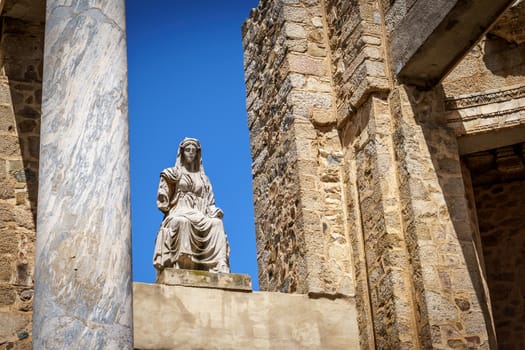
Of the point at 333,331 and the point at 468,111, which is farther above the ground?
the point at 468,111

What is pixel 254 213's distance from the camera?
458 inches

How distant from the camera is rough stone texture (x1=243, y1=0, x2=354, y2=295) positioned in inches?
393

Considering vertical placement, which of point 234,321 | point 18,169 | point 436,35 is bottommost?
point 234,321

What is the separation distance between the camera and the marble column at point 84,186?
5883 mm

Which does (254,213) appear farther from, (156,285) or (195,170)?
(156,285)

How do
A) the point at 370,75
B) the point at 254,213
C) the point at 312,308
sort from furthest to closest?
the point at 254,213 < the point at 370,75 < the point at 312,308

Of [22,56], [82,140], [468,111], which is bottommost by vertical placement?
[82,140]

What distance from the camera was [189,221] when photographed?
906 centimetres

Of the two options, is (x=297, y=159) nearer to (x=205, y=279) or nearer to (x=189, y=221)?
(x=189, y=221)

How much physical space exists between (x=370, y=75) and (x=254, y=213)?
2.52 meters

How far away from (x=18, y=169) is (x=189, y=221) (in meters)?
1.92

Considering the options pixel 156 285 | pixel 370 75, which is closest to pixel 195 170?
pixel 156 285

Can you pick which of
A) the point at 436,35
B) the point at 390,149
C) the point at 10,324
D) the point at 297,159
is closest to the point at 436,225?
the point at 390,149

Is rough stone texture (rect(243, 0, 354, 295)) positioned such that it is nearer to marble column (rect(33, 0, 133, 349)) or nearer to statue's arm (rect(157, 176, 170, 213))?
statue's arm (rect(157, 176, 170, 213))
